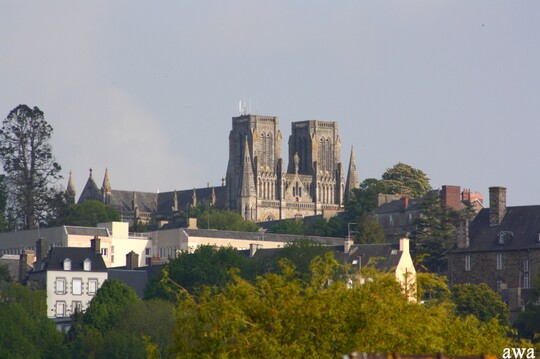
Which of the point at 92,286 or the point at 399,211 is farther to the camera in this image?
the point at 399,211

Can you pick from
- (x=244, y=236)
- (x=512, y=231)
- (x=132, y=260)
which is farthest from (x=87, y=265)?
(x=244, y=236)

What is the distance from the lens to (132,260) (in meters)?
154

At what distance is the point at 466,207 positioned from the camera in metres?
158

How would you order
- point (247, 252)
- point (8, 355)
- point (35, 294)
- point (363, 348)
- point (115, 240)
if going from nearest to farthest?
point (363, 348)
point (8, 355)
point (35, 294)
point (247, 252)
point (115, 240)

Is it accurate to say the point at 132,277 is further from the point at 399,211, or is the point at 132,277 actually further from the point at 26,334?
the point at 399,211

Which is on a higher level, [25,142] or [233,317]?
[25,142]

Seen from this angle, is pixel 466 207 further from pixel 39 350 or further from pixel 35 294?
pixel 39 350

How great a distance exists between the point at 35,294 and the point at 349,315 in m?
79.2

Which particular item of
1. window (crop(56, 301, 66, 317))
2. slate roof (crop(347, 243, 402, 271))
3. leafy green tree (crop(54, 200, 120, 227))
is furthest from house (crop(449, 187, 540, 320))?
leafy green tree (crop(54, 200, 120, 227))

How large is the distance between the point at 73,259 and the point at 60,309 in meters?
3.84

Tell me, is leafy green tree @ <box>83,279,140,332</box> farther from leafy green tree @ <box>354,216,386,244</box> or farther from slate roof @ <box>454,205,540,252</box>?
leafy green tree @ <box>354,216,386,244</box>

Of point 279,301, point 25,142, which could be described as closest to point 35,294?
point 25,142

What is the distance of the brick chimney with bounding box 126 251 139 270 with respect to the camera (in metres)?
151

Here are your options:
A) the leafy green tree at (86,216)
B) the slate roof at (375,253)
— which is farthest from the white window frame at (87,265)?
the leafy green tree at (86,216)
